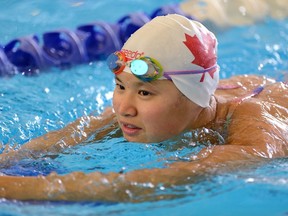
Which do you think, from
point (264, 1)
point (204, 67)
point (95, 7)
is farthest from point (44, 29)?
point (204, 67)

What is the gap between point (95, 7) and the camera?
6.04 metres

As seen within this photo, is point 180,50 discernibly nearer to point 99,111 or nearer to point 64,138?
point 64,138

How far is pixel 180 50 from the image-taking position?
9.36ft

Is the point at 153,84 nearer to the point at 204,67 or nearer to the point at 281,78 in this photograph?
the point at 204,67

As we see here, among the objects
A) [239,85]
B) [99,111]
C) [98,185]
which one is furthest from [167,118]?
[99,111]

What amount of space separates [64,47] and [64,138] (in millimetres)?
1849

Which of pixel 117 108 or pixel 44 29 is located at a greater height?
pixel 117 108

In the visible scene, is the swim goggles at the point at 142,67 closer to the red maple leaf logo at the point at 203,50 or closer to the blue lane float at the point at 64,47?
the red maple leaf logo at the point at 203,50

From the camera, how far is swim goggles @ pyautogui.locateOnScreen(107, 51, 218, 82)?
2.75 metres

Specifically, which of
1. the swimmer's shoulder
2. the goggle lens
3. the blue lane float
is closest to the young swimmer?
the goggle lens

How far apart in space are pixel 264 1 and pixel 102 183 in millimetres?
4193

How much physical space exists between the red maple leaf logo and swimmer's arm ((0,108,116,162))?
26.4 inches

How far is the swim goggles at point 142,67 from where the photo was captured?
9.04ft

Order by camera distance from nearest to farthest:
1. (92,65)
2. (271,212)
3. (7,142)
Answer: (271,212)
(7,142)
(92,65)
